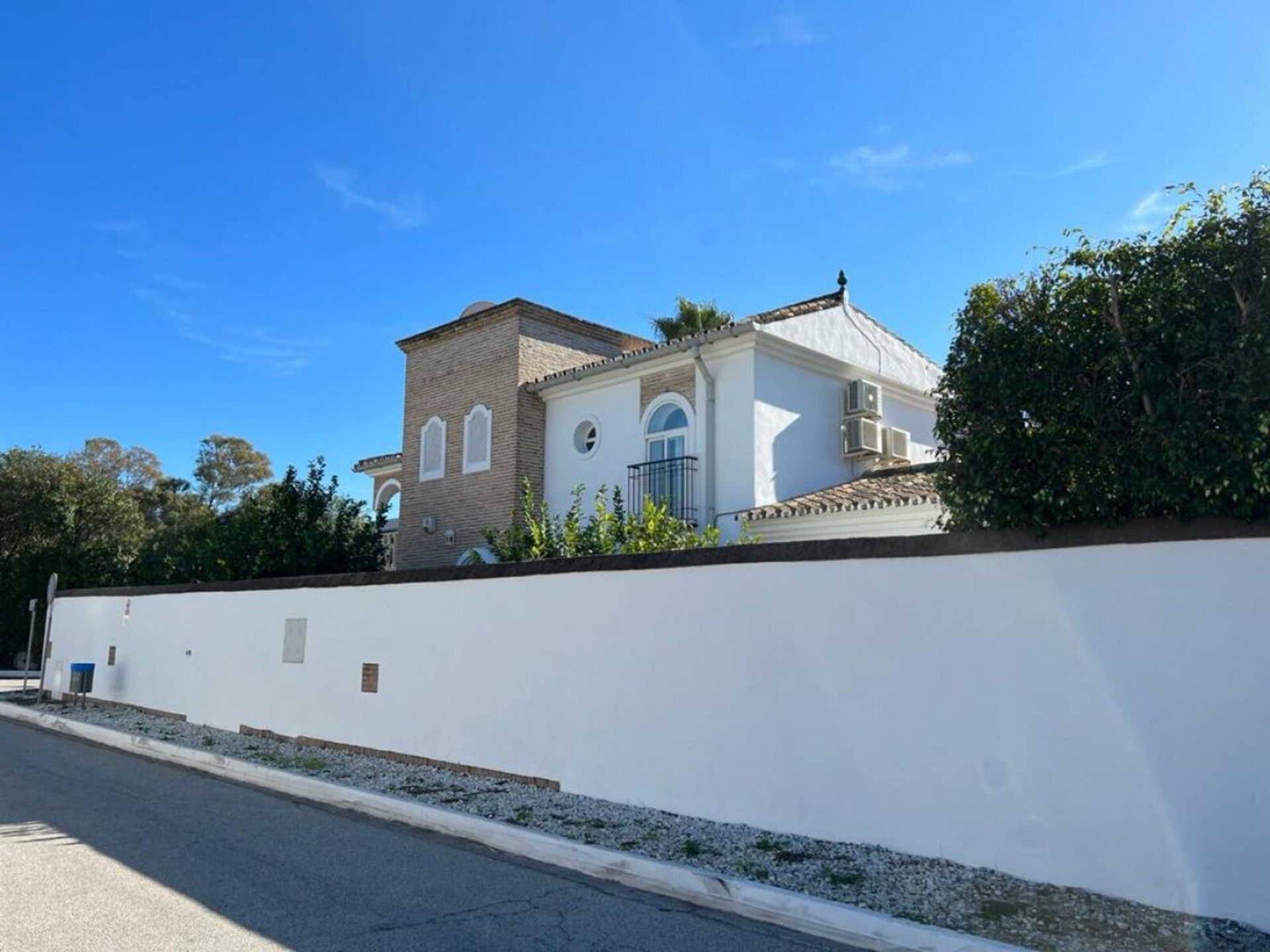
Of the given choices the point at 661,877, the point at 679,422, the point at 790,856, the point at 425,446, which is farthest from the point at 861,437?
the point at 661,877

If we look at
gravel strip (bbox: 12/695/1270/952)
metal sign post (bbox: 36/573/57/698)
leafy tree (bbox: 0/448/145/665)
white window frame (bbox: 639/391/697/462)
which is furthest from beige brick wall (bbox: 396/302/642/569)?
leafy tree (bbox: 0/448/145/665)

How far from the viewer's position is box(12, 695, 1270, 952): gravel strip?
16.9ft

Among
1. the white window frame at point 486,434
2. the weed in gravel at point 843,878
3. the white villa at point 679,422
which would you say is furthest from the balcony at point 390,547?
the weed in gravel at point 843,878

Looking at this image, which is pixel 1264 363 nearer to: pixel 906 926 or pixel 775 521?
pixel 906 926

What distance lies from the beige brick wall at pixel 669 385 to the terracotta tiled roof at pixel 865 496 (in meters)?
2.50

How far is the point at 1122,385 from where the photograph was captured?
5.93m

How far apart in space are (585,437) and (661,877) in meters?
12.3

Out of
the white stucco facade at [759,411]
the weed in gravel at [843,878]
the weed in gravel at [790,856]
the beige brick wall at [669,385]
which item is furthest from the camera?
the beige brick wall at [669,385]

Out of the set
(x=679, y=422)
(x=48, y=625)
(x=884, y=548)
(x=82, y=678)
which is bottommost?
(x=82, y=678)

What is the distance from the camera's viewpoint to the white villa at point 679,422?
15266 mm

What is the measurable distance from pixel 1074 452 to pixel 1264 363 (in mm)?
1118

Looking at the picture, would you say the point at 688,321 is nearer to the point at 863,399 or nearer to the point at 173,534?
the point at 863,399

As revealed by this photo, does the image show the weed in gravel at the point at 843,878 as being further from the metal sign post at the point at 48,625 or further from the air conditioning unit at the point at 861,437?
the metal sign post at the point at 48,625

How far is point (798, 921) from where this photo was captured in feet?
18.6
